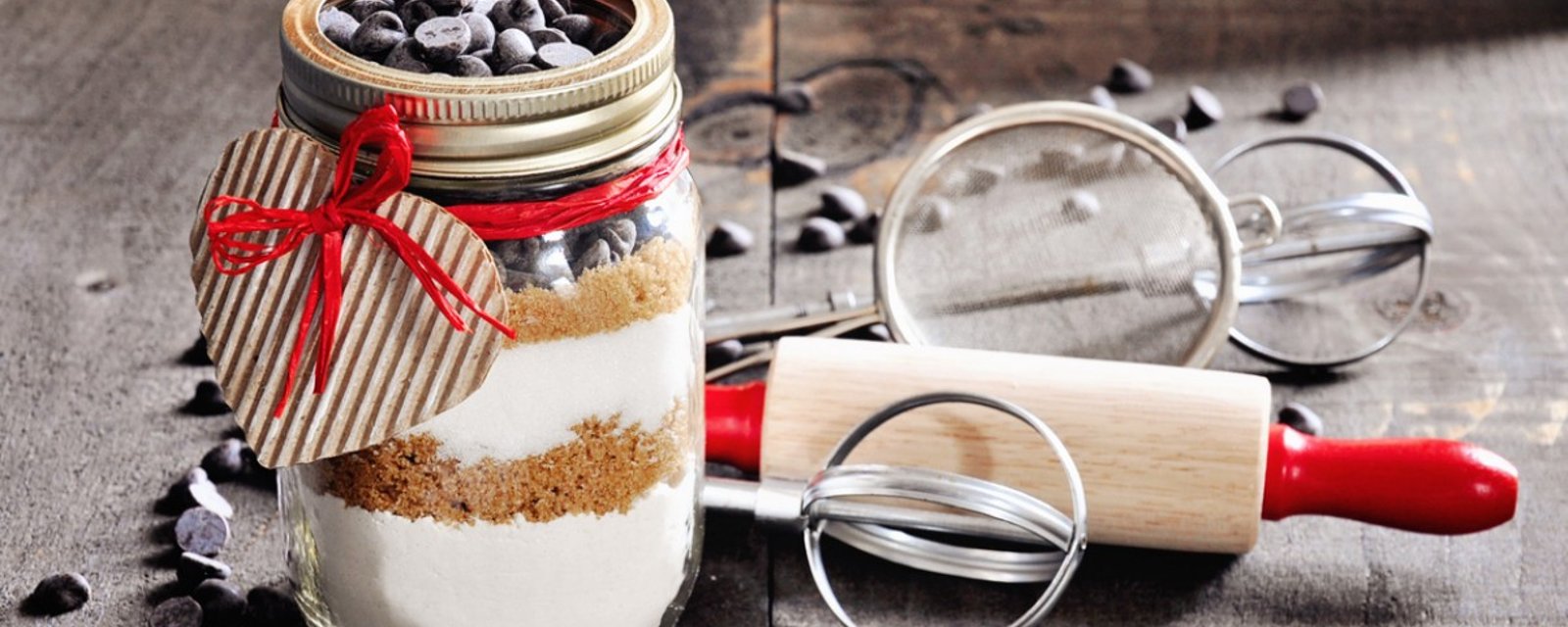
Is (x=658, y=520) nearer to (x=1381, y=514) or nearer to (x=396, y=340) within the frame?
(x=396, y=340)

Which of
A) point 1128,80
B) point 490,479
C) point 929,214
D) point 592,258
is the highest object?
point 592,258

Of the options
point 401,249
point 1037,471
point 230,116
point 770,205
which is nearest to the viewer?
point 401,249

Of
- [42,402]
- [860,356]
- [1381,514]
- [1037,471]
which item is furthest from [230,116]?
[1381,514]

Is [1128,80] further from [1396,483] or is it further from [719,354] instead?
[1396,483]

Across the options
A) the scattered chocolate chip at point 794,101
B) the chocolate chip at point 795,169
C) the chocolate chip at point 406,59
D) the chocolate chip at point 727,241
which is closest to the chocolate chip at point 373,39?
the chocolate chip at point 406,59

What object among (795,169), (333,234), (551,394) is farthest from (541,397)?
(795,169)

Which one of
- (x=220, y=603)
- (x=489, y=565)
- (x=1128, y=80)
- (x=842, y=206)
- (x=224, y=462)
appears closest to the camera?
(x=489, y=565)
